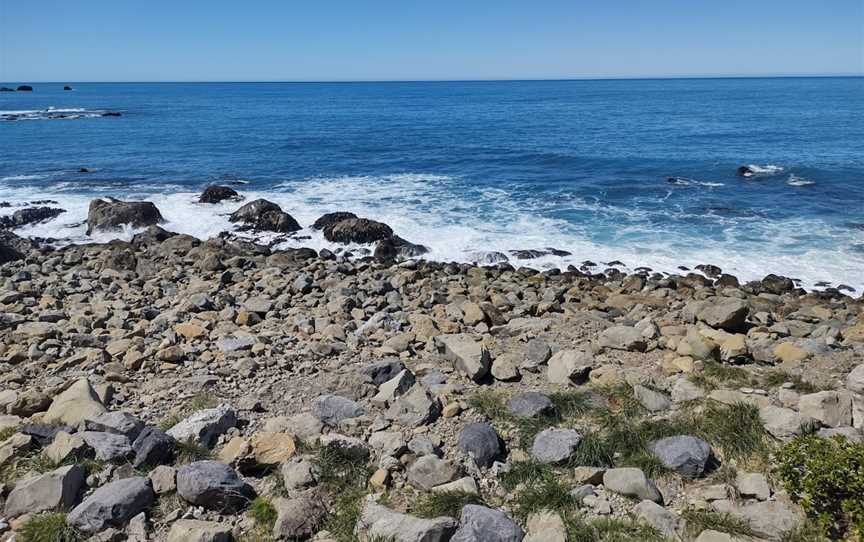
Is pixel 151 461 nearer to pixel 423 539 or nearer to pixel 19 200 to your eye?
pixel 423 539

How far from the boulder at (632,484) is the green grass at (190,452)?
460 cm

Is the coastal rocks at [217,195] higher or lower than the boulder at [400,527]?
higher

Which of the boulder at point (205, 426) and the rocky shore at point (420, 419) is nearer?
the rocky shore at point (420, 419)

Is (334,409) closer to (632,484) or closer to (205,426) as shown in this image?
(205,426)

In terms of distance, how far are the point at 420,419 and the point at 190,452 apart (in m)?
2.83

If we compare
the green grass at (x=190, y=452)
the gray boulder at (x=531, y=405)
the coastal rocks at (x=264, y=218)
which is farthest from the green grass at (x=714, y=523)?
the coastal rocks at (x=264, y=218)

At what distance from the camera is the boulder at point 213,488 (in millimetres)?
5914

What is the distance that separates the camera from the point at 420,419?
24.8 feet

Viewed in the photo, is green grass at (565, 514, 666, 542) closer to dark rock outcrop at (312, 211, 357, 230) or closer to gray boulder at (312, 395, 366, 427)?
gray boulder at (312, 395, 366, 427)

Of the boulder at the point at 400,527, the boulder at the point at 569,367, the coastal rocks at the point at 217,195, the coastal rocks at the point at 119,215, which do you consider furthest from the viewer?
the coastal rocks at the point at 217,195

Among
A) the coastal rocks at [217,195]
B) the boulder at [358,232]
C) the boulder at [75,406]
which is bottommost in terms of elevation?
the boulder at [358,232]

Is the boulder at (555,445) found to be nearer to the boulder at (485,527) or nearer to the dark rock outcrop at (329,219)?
the boulder at (485,527)

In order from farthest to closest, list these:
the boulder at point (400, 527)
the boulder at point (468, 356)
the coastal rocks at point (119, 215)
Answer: the coastal rocks at point (119, 215)
the boulder at point (468, 356)
the boulder at point (400, 527)

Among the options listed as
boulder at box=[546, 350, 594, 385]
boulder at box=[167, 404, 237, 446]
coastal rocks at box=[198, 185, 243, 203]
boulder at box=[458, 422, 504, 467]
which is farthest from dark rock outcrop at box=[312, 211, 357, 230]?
boulder at box=[458, 422, 504, 467]
